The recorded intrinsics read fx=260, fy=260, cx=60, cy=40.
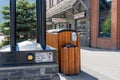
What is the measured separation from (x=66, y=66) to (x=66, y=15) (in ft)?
72.9

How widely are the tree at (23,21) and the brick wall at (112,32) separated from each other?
5.44 m

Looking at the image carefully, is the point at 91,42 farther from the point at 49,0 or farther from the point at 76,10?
the point at 49,0

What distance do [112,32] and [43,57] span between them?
1425 centimetres

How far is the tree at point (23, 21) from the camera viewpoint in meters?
18.2

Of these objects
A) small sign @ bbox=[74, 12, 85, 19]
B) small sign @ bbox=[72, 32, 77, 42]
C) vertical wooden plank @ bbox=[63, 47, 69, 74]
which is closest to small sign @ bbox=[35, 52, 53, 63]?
vertical wooden plank @ bbox=[63, 47, 69, 74]

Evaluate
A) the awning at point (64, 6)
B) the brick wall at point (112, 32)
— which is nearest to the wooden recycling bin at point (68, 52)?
the brick wall at point (112, 32)

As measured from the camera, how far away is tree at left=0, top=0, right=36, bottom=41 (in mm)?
18188

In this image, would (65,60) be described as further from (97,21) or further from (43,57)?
(97,21)

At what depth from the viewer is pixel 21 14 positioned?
18.7 metres

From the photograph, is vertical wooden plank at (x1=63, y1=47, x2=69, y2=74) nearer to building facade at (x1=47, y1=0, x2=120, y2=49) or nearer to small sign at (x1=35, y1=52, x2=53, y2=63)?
small sign at (x1=35, y1=52, x2=53, y2=63)

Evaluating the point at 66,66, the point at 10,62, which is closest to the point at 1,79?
the point at 10,62

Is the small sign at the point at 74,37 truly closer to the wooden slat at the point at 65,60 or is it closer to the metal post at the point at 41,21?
the wooden slat at the point at 65,60

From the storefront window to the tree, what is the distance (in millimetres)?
5428

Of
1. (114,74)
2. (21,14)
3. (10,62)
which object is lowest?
(114,74)
